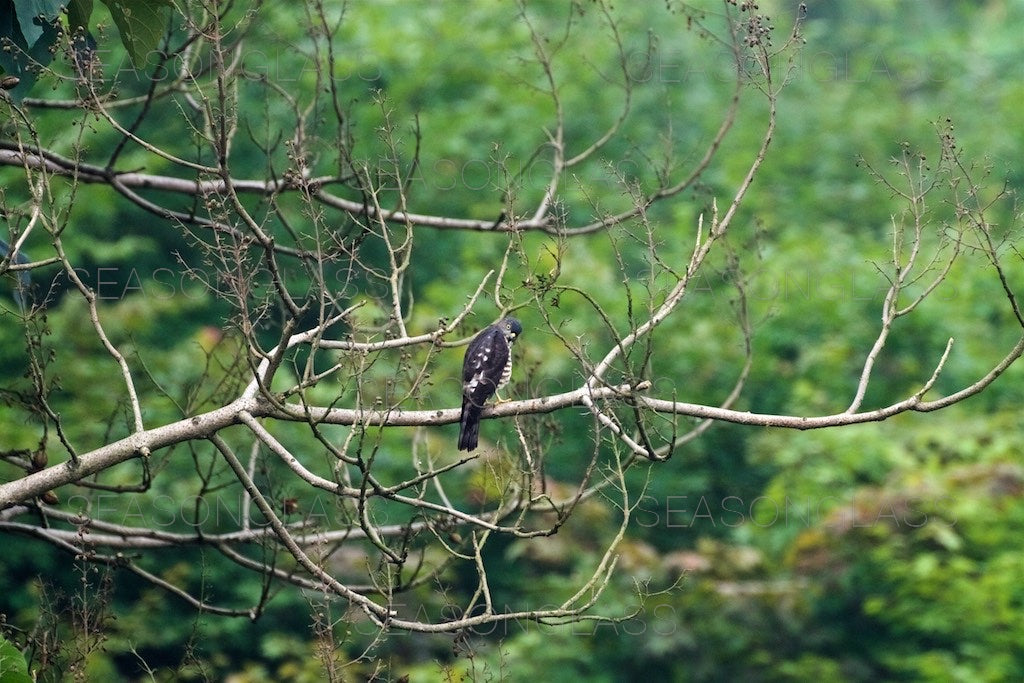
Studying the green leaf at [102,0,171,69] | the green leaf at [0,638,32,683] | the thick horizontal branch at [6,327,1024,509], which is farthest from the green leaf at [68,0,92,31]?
the green leaf at [0,638,32,683]

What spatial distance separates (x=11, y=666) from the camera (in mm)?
3762

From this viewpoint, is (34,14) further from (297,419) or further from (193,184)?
(297,419)

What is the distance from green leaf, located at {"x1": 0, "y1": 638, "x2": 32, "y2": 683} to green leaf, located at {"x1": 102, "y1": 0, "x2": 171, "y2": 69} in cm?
213

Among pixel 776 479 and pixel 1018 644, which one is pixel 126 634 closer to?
pixel 776 479

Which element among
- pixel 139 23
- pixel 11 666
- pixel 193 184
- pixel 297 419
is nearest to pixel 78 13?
pixel 139 23

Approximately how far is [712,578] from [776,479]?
1.09m

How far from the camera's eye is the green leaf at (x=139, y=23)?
15.3 ft

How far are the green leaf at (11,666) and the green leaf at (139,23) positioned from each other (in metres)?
2.13

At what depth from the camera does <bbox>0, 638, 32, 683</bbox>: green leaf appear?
3.70 meters

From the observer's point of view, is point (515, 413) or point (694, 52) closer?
point (515, 413)

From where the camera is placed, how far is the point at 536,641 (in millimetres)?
9133

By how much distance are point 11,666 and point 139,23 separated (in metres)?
2.34

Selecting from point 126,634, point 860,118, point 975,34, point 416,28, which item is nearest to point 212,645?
point 126,634

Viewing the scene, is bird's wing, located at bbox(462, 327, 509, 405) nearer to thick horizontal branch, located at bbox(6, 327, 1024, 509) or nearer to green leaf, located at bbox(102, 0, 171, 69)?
thick horizontal branch, located at bbox(6, 327, 1024, 509)
